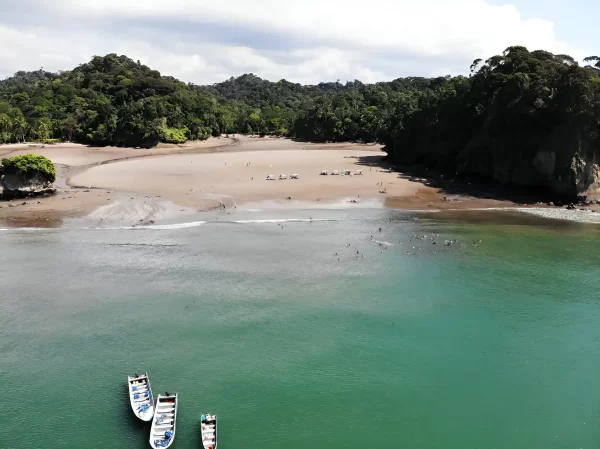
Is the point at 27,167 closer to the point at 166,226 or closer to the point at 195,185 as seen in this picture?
the point at 195,185

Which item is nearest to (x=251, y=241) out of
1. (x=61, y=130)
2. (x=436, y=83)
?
(x=61, y=130)

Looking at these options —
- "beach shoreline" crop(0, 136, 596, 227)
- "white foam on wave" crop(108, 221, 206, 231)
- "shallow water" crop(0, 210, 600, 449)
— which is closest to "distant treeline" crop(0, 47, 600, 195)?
"beach shoreline" crop(0, 136, 596, 227)

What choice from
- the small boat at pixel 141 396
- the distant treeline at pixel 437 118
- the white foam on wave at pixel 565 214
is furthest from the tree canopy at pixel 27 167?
the white foam on wave at pixel 565 214

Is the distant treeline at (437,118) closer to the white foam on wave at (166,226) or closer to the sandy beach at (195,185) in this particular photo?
the sandy beach at (195,185)

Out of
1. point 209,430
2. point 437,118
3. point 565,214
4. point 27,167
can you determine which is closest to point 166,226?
point 27,167

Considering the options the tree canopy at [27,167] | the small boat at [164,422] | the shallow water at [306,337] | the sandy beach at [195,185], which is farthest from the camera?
the tree canopy at [27,167]
